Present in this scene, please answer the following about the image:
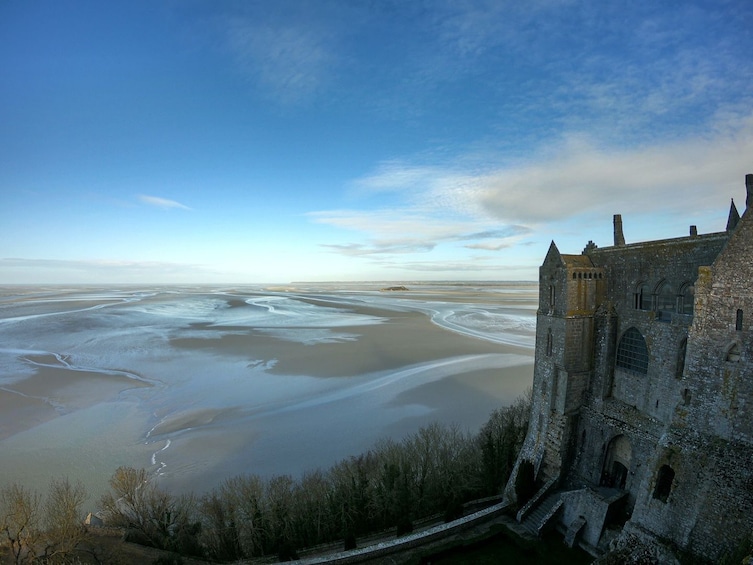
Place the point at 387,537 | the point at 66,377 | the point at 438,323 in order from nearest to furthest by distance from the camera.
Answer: the point at 387,537 → the point at 66,377 → the point at 438,323

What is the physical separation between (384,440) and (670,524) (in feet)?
51.4

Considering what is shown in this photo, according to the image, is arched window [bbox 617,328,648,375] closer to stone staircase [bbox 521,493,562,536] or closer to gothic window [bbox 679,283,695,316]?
gothic window [bbox 679,283,695,316]

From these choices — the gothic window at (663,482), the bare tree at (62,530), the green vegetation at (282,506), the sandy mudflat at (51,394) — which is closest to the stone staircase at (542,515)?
the green vegetation at (282,506)

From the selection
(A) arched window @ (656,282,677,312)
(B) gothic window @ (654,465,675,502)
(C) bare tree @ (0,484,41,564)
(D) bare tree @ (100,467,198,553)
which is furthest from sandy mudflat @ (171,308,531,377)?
(B) gothic window @ (654,465,675,502)

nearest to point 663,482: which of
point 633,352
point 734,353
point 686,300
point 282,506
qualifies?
point 734,353

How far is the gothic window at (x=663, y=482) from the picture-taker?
12.4 m

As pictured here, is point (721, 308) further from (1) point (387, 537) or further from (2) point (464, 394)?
(2) point (464, 394)

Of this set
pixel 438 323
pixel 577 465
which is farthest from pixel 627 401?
pixel 438 323

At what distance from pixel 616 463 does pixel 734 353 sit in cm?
866

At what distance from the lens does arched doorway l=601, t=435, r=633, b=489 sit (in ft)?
55.3

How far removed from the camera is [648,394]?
1609 centimetres

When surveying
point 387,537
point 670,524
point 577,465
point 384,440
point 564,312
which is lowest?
point 387,537

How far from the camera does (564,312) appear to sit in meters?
18.1

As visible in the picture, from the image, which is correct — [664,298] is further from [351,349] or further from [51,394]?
[51,394]
